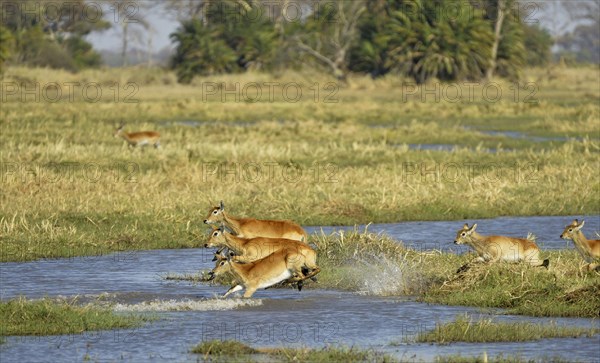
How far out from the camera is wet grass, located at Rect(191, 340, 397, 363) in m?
9.95

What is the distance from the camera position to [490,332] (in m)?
10.8

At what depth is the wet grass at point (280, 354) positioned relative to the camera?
9945mm

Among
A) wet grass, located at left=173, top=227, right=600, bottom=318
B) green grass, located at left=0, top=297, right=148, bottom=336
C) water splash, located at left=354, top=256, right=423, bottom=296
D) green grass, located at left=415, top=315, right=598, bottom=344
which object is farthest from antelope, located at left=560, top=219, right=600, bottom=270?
green grass, located at left=0, top=297, right=148, bottom=336

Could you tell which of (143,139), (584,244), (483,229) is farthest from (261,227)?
(143,139)

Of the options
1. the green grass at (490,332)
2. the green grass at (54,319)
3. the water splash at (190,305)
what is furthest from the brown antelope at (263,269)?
the green grass at (490,332)

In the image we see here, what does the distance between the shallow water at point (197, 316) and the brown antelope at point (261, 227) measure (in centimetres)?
78

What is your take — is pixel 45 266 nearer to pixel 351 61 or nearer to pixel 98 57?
pixel 351 61

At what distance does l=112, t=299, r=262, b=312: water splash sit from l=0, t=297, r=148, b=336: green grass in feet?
1.93

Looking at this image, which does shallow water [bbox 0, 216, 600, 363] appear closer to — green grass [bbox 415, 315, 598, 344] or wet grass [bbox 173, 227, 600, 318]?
green grass [bbox 415, 315, 598, 344]

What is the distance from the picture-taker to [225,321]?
11812 millimetres

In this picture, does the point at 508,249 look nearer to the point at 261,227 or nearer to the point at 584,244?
the point at 584,244

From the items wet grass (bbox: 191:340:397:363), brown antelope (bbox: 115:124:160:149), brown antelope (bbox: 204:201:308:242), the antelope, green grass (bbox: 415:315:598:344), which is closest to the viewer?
wet grass (bbox: 191:340:397:363)

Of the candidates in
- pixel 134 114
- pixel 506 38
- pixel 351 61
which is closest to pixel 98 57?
pixel 351 61

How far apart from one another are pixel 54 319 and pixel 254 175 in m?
11.4
